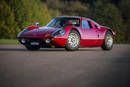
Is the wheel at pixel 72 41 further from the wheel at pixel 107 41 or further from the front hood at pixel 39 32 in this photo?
the wheel at pixel 107 41

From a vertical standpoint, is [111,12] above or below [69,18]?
below

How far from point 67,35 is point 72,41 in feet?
1.07

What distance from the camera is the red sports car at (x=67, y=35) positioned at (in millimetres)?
11953

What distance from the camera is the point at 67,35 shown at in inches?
480

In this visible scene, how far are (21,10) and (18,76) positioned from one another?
103ft

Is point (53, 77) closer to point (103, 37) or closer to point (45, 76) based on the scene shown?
point (45, 76)

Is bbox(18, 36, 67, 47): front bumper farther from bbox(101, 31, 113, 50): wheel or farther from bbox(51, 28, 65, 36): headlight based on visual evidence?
bbox(101, 31, 113, 50): wheel

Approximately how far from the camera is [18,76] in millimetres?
5684

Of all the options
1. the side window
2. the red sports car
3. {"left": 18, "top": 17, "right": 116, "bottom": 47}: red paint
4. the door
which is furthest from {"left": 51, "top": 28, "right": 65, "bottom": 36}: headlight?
the side window

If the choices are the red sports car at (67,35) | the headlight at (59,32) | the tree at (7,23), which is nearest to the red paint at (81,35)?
the red sports car at (67,35)

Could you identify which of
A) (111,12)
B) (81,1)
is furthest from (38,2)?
(81,1)

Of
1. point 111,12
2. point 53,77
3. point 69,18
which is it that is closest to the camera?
point 53,77

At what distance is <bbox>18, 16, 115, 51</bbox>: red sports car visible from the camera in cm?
1195

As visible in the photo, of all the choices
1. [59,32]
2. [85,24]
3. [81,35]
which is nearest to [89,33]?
[85,24]
